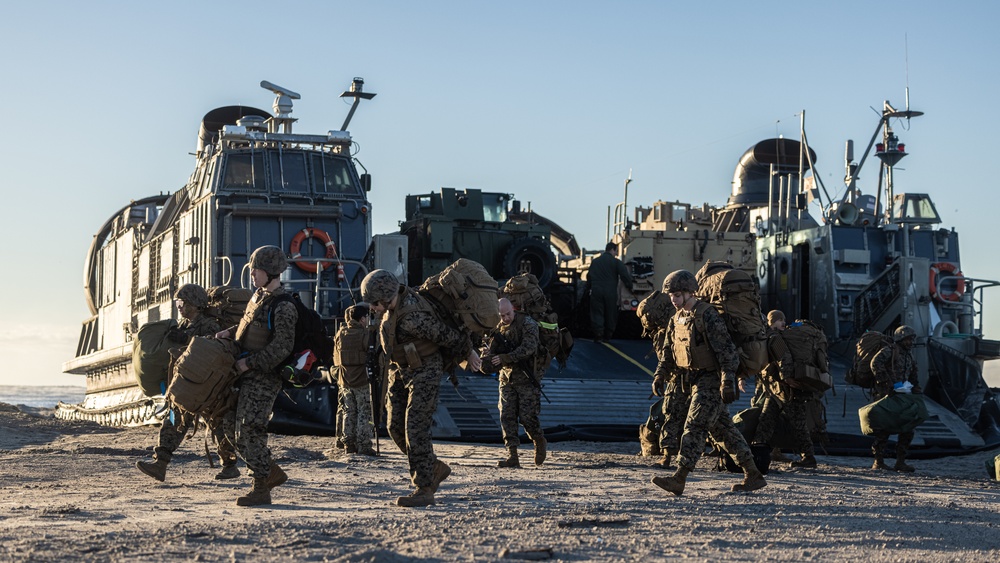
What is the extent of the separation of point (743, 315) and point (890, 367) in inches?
138

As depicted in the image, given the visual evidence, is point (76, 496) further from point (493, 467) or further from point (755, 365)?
point (755, 365)

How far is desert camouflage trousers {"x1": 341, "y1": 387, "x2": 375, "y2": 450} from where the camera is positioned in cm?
1186

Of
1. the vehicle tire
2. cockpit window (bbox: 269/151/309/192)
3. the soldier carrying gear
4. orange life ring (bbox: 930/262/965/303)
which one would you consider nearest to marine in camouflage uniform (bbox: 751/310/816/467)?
the soldier carrying gear

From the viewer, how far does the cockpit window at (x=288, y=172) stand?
16906 mm

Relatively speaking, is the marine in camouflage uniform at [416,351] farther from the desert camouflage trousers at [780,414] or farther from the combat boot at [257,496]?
the desert camouflage trousers at [780,414]

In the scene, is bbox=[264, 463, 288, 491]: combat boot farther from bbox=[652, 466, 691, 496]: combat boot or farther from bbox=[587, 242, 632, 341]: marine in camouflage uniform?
bbox=[587, 242, 632, 341]: marine in camouflage uniform

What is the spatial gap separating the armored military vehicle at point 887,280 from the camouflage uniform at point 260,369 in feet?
29.1

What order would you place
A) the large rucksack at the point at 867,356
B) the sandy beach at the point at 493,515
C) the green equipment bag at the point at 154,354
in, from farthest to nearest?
1. the large rucksack at the point at 867,356
2. the green equipment bag at the point at 154,354
3. the sandy beach at the point at 493,515

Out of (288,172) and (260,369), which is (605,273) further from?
(260,369)

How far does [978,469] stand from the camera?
12383 millimetres

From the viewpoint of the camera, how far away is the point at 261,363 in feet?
25.4

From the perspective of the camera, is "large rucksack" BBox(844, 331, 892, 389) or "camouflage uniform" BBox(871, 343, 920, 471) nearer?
"camouflage uniform" BBox(871, 343, 920, 471)

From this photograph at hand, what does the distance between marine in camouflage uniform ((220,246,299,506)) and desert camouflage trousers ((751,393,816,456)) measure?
5.25m

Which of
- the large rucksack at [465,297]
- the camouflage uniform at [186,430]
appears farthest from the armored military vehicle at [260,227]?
the large rucksack at [465,297]
